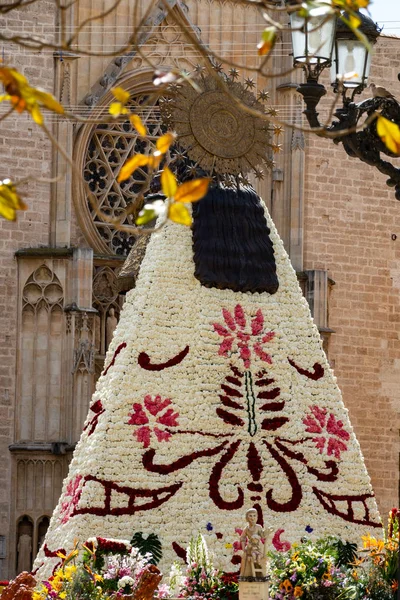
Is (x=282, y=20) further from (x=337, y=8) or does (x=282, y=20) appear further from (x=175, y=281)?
(x=337, y=8)

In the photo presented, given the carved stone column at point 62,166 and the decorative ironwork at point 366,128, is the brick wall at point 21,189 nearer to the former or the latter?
the carved stone column at point 62,166

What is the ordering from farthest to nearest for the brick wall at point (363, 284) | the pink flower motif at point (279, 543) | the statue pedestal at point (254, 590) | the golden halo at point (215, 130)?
the brick wall at point (363, 284)
the golden halo at point (215, 130)
the pink flower motif at point (279, 543)
the statue pedestal at point (254, 590)

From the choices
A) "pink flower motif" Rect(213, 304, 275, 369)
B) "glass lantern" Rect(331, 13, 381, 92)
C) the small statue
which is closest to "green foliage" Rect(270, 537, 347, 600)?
the small statue

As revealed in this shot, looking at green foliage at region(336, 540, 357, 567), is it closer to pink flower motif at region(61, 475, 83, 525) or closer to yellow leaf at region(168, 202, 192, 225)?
pink flower motif at region(61, 475, 83, 525)

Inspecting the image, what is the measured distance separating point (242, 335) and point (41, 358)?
8.23 meters

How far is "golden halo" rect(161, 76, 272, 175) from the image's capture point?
13781 millimetres

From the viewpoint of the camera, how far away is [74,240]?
22.1 meters

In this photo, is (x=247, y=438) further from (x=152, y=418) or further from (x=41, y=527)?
(x=41, y=527)

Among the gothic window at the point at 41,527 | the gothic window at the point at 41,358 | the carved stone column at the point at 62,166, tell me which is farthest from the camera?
the carved stone column at the point at 62,166

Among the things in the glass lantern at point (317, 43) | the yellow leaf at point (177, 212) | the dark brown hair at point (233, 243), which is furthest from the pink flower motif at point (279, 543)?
the yellow leaf at point (177, 212)

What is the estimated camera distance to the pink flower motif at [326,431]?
43.7 feet

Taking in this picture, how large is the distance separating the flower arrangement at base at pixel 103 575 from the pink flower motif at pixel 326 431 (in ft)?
6.61

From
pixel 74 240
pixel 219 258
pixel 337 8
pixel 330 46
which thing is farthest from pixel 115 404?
pixel 74 240

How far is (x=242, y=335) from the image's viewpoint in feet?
44.0
